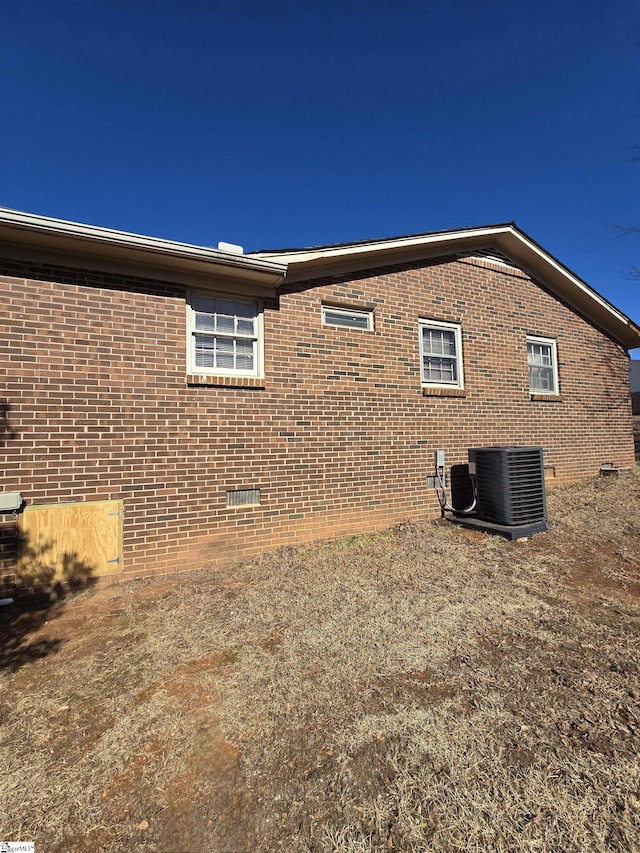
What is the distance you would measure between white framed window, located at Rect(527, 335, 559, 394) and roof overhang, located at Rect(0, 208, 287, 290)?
6.37m

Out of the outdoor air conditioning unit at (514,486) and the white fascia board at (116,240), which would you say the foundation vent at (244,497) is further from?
the outdoor air conditioning unit at (514,486)

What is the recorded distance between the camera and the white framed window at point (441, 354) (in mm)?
7441

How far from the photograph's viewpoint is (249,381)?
5.65m

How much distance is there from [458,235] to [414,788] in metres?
8.27

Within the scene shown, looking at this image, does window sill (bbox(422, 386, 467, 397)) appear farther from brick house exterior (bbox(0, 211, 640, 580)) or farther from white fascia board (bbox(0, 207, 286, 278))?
white fascia board (bbox(0, 207, 286, 278))

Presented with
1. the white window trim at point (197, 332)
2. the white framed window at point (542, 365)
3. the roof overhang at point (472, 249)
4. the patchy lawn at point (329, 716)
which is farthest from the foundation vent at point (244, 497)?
the white framed window at point (542, 365)

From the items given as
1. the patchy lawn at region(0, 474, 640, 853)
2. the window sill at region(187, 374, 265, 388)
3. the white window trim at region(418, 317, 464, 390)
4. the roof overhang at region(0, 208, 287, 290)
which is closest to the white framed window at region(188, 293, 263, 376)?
the window sill at region(187, 374, 265, 388)

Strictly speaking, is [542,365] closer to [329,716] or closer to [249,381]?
[249,381]

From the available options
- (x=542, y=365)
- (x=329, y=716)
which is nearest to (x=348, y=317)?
(x=542, y=365)

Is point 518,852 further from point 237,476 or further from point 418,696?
point 237,476

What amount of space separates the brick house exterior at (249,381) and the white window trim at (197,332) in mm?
24

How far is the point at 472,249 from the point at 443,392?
3.34 m

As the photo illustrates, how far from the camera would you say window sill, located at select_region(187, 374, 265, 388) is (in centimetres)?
534

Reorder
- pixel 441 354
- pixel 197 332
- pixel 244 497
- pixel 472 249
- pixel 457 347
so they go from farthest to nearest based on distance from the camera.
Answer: pixel 472 249, pixel 457 347, pixel 441 354, pixel 244 497, pixel 197 332
